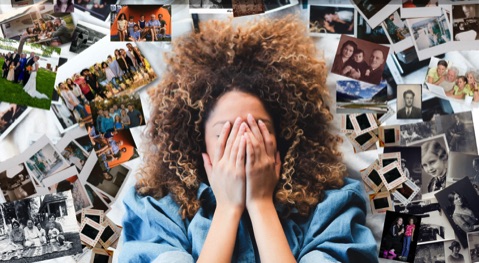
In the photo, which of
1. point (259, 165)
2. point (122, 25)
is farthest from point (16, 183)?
point (259, 165)

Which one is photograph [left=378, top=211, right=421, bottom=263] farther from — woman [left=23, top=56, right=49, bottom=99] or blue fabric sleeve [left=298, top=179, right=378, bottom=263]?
woman [left=23, top=56, right=49, bottom=99]

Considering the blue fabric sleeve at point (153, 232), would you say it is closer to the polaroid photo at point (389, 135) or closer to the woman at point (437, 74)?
the polaroid photo at point (389, 135)

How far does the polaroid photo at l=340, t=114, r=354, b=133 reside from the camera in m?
1.65

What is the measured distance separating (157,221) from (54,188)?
0.93 feet

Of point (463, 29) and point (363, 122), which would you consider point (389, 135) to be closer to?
point (363, 122)

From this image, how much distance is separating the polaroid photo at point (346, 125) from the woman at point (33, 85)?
2.52ft

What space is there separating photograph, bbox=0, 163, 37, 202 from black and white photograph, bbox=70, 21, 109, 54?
1.09 ft

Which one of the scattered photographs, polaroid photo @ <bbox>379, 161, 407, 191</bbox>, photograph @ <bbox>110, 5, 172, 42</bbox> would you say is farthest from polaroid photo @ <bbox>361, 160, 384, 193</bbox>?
the scattered photographs

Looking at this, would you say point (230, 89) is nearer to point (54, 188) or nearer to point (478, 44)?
point (54, 188)

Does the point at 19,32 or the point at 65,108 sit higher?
the point at 19,32

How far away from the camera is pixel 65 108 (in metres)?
1.62

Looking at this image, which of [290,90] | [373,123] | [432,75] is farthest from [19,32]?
[432,75]

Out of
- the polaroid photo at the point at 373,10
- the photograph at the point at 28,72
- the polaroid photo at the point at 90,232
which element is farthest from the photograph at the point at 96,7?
the polaroid photo at the point at 373,10

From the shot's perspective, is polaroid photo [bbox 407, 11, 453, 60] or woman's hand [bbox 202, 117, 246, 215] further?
polaroid photo [bbox 407, 11, 453, 60]
